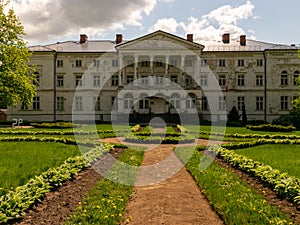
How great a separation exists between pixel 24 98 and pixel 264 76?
31232 millimetres

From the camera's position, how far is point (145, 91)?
139 feet

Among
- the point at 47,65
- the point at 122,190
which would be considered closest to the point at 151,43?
the point at 47,65

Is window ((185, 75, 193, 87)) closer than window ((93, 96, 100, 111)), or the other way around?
window ((185, 75, 193, 87))

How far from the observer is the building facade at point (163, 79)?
42.9 m

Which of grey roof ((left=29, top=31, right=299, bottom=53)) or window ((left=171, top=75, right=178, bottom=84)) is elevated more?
grey roof ((left=29, top=31, right=299, bottom=53))

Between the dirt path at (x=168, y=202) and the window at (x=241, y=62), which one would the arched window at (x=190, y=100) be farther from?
the dirt path at (x=168, y=202)

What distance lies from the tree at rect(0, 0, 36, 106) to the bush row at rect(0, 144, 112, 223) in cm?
1794

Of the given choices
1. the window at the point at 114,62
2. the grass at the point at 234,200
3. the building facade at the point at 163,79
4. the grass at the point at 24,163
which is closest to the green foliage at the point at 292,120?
the building facade at the point at 163,79

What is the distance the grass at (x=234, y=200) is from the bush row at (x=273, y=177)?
0.55 metres

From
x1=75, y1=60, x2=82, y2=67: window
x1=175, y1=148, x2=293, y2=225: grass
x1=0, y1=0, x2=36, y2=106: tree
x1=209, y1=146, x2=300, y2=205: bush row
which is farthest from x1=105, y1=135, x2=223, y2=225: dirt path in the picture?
x1=75, y1=60, x2=82, y2=67: window

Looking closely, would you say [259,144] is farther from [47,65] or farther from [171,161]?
[47,65]

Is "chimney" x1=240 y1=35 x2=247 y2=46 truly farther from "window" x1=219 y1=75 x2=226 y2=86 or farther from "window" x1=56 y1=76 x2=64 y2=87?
"window" x1=56 y1=76 x2=64 y2=87

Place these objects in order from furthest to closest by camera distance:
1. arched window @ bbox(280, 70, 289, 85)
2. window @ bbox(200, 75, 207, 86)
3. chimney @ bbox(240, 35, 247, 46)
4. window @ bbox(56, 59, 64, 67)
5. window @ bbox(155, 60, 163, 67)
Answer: chimney @ bbox(240, 35, 247, 46) < window @ bbox(56, 59, 64, 67) < window @ bbox(155, 60, 163, 67) < window @ bbox(200, 75, 207, 86) < arched window @ bbox(280, 70, 289, 85)

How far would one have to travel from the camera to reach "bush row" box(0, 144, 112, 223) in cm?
577
